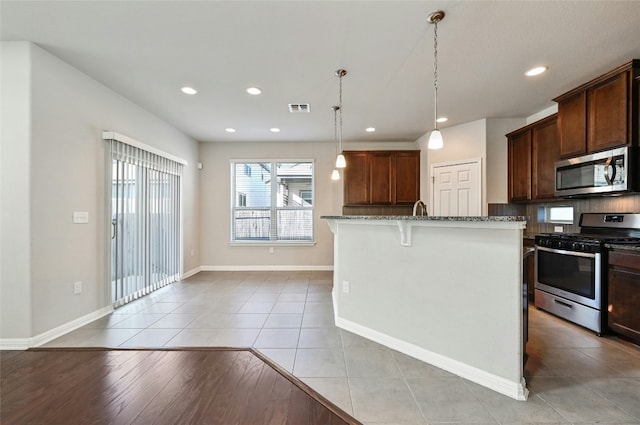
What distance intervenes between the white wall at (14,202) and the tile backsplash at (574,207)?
229 inches

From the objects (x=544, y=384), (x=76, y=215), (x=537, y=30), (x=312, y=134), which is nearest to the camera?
(x=544, y=384)

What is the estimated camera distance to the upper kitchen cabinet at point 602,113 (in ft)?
8.45

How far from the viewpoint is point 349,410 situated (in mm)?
1617

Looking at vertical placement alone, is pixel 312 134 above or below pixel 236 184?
above

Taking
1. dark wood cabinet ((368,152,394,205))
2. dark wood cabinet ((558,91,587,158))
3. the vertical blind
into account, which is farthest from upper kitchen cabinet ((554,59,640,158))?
the vertical blind

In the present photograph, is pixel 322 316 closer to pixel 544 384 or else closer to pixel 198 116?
pixel 544 384

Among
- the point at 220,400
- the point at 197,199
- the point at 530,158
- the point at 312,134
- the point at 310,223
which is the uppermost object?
the point at 312,134

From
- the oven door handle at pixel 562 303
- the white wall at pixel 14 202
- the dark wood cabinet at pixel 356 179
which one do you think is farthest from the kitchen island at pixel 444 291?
the white wall at pixel 14 202

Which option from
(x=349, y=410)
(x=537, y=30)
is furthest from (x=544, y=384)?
(x=537, y=30)

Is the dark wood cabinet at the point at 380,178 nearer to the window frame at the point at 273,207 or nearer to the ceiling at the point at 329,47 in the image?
the window frame at the point at 273,207

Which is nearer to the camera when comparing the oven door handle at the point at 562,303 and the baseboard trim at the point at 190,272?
the oven door handle at the point at 562,303

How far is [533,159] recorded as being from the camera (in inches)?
150

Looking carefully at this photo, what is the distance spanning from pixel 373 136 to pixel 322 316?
3.66 m

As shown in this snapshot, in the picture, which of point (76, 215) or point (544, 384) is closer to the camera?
point (544, 384)
